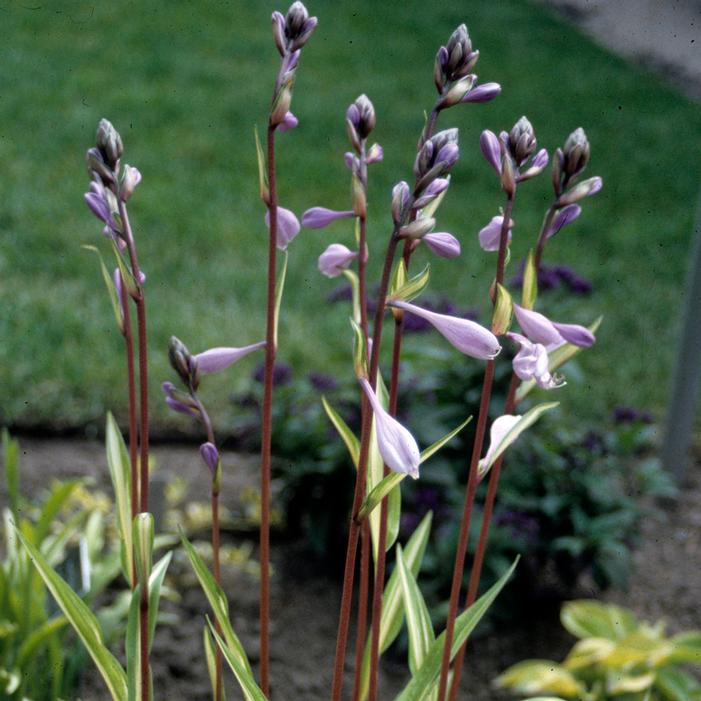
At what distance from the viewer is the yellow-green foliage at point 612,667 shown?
2.39 metres

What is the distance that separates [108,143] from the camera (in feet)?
4.16

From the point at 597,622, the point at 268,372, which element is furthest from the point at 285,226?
the point at 597,622

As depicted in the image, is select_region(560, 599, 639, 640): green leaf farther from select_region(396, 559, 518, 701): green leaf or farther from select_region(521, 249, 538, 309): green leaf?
select_region(521, 249, 538, 309): green leaf

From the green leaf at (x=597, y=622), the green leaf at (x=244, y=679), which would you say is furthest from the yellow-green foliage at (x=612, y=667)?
the green leaf at (x=244, y=679)

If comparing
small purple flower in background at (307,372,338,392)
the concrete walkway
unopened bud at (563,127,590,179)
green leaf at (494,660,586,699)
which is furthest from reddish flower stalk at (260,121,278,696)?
the concrete walkway

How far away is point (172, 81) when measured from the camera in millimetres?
6691

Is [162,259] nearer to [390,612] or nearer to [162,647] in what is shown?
[162,647]

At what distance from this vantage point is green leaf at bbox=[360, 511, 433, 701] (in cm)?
164

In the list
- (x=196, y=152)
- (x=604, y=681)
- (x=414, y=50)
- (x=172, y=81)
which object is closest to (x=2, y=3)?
(x=172, y=81)

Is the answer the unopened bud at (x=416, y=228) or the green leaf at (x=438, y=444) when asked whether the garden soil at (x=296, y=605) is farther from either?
the unopened bud at (x=416, y=228)

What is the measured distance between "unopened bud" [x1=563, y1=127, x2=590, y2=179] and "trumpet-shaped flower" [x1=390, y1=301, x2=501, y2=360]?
25 cm

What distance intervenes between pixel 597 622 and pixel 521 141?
1706 millimetres

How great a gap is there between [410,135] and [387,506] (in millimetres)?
5219

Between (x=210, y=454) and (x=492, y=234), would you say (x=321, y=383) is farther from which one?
(x=492, y=234)
